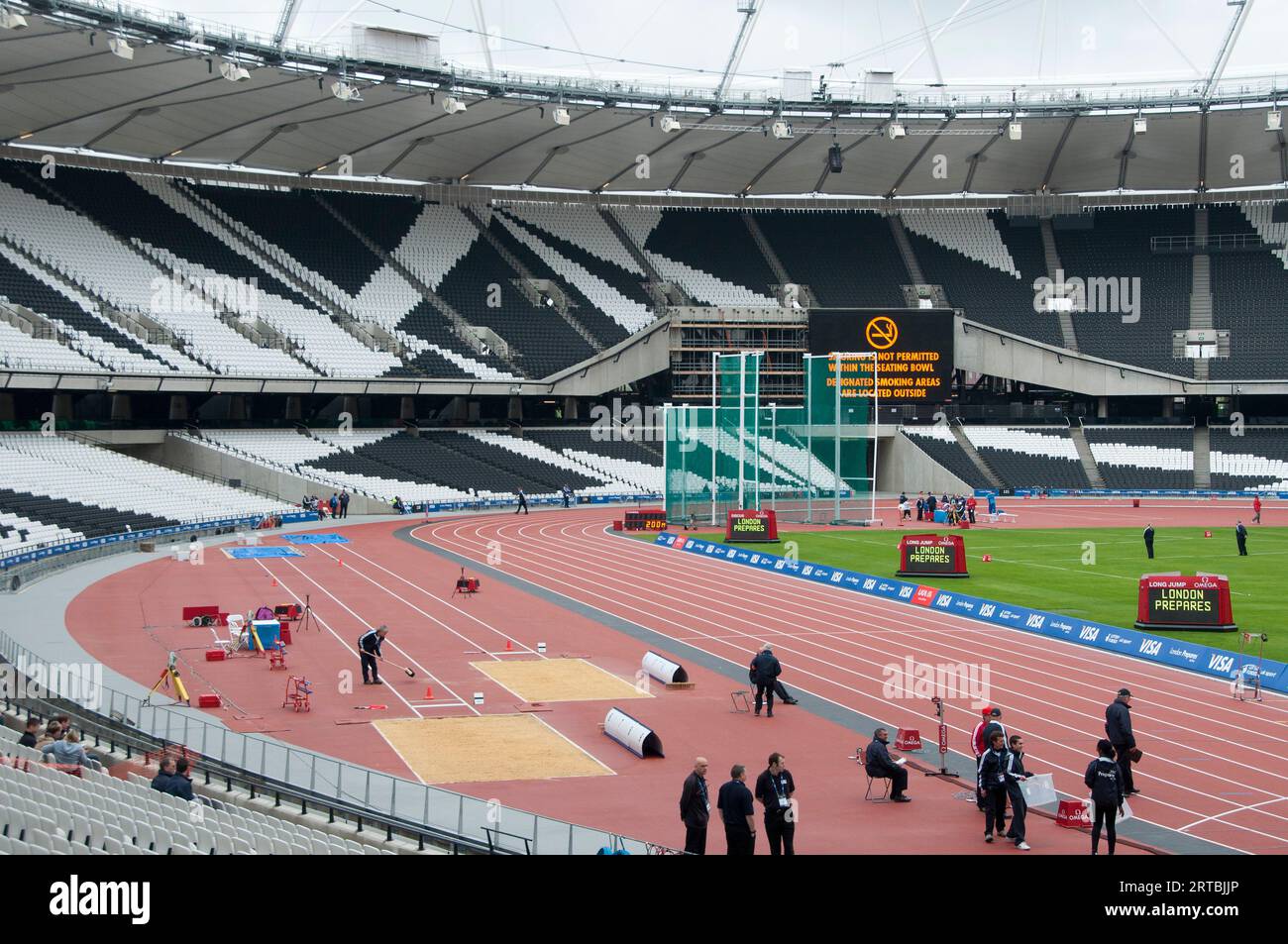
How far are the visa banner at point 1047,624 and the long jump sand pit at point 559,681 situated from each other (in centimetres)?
918

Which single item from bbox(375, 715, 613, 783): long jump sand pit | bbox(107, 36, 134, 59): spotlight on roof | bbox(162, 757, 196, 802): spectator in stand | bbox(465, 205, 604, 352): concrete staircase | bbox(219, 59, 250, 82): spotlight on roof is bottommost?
bbox(375, 715, 613, 783): long jump sand pit

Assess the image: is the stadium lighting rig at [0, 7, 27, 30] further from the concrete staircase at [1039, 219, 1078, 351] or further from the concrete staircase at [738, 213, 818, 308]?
the concrete staircase at [1039, 219, 1078, 351]

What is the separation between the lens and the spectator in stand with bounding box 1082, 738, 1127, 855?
40.6 ft

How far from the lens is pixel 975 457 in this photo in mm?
70438

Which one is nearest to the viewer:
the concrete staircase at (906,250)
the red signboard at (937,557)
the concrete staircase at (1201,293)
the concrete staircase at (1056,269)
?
the red signboard at (937,557)

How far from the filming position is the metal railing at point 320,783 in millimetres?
12828

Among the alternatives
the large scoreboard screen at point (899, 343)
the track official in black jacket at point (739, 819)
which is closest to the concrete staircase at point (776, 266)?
the large scoreboard screen at point (899, 343)

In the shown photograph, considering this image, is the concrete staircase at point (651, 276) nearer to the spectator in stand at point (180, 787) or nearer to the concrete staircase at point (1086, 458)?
the concrete staircase at point (1086, 458)

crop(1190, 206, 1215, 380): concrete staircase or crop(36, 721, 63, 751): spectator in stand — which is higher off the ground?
crop(1190, 206, 1215, 380): concrete staircase

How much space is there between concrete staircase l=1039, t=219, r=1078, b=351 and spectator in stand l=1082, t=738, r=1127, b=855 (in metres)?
65.0

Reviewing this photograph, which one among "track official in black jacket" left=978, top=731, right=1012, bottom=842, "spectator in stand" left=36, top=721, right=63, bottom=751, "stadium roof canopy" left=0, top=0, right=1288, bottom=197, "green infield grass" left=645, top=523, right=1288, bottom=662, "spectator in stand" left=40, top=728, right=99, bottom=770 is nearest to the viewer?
"track official in black jacket" left=978, top=731, right=1012, bottom=842

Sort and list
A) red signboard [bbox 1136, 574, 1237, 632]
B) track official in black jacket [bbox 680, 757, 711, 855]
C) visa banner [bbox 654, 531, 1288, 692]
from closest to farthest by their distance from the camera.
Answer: track official in black jacket [bbox 680, 757, 711, 855] < visa banner [bbox 654, 531, 1288, 692] < red signboard [bbox 1136, 574, 1237, 632]

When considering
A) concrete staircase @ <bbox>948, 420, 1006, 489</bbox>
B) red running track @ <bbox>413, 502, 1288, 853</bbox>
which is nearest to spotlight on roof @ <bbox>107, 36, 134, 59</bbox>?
red running track @ <bbox>413, 502, 1288, 853</bbox>

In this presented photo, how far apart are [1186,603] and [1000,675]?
561 cm
